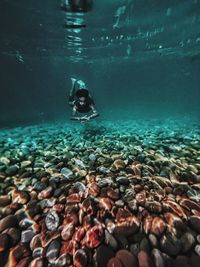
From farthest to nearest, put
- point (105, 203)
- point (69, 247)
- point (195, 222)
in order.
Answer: point (105, 203) → point (195, 222) → point (69, 247)

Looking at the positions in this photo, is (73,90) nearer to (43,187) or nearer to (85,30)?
(43,187)

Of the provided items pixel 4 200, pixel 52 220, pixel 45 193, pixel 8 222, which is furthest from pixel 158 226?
pixel 4 200

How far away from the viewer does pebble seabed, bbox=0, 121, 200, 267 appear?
2.16 metres

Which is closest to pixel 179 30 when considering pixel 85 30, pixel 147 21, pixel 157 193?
pixel 147 21

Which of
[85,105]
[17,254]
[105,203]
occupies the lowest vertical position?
[17,254]

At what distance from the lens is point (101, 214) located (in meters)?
2.76

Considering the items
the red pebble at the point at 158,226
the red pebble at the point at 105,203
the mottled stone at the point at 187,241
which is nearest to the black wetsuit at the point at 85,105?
the red pebble at the point at 105,203

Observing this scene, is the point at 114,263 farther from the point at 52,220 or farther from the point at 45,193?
the point at 45,193

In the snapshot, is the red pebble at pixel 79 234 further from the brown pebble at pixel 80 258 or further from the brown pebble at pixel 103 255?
the brown pebble at pixel 103 255

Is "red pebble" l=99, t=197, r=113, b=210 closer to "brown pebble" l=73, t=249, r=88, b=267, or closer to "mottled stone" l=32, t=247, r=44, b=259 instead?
"brown pebble" l=73, t=249, r=88, b=267

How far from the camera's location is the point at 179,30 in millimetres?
20172

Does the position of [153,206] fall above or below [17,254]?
above

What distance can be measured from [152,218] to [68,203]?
1313mm

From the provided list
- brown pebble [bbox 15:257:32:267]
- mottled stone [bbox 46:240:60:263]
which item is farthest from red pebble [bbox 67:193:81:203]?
brown pebble [bbox 15:257:32:267]
